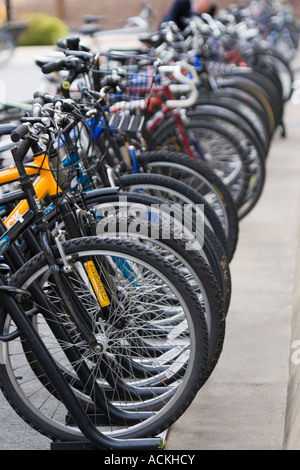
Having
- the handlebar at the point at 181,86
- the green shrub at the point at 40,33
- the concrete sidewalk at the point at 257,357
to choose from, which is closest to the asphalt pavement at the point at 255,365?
the concrete sidewalk at the point at 257,357

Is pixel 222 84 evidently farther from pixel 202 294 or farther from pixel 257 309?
pixel 202 294

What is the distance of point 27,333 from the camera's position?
11.1 ft

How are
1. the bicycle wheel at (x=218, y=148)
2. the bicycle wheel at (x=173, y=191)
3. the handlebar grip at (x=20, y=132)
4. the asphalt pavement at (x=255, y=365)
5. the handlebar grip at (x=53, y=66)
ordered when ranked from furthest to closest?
1. the bicycle wheel at (x=218, y=148)
2. the bicycle wheel at (x=173, y=191)
3. the handlebar grip at (x=53, y=66)
4. the asphalt pavement at (x=255, y=365)
5. the handlebar grip at (x=20, y=132)

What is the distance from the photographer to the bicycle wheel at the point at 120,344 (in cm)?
343

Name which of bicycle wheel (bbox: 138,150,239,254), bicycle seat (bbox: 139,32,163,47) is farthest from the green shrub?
bicycle wheel (bbox: 138,150,239,254)

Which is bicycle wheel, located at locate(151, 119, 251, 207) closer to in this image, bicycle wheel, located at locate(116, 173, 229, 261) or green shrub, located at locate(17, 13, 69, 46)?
bicycle wheel, located at locate(116, 173, 229, 261)

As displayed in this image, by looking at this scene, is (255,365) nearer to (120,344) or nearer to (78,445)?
(120,344)

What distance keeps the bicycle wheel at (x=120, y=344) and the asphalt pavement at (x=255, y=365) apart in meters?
0.23

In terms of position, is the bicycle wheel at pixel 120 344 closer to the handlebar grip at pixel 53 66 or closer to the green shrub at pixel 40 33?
the handlebar grip at pixel 53 66

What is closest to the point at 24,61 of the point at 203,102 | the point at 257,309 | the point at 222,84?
the point at 222,84

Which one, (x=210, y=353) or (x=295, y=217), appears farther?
(x=295, y=217)

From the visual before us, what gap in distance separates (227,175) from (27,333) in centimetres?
377

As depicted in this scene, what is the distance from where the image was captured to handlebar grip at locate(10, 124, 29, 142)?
3.32 meters

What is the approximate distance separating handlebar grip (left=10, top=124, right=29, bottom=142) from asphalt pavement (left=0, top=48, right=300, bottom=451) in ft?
4.37
